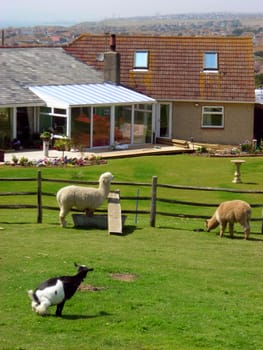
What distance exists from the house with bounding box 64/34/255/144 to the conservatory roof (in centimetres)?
125

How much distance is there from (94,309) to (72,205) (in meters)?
7.82

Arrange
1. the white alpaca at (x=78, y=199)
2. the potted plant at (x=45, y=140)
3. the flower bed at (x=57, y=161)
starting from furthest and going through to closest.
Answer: the potted plant at (x=45, y=140), the flower bed at (x=57, y=161), the white alpaca at (x=78, y=199)

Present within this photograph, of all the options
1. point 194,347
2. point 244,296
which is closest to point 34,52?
point 244,296

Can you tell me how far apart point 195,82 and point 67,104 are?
8026 mm

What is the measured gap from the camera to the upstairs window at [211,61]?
44125 millimetres

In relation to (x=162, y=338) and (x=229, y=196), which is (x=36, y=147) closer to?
(x=229, y=196)

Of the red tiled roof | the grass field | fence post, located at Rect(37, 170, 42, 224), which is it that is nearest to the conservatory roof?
the red tiled roof

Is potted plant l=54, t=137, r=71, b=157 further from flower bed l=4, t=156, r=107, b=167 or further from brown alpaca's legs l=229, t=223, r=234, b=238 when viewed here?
brown alpaca's legs l=229, t=223, r=234, b=238

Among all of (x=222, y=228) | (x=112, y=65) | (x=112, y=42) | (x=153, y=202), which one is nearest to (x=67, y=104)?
(x=112, y=65)

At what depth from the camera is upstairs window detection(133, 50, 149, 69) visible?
146 ft

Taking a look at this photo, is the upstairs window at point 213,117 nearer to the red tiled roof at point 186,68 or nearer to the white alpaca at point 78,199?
the red tiled roof at point 186,68

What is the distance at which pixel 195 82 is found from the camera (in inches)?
1714

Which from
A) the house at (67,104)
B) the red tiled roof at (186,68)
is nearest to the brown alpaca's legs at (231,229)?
the house at (67,104)

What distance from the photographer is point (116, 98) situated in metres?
41.0
